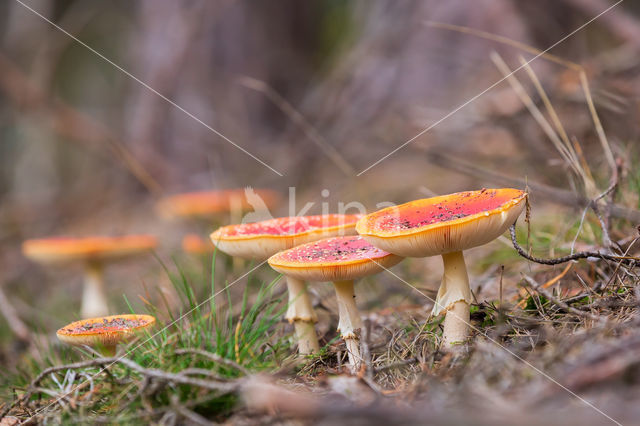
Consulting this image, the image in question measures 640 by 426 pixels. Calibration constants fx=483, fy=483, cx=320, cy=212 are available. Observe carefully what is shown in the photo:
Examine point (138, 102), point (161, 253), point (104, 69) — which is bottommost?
point (161, 253)

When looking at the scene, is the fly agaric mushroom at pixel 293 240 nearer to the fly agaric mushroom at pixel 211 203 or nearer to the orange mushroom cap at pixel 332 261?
the orange mushroom cap at pixel 332 261

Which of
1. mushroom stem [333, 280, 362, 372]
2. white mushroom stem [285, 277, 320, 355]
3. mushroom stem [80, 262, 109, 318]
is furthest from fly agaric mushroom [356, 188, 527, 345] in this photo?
mushroom stem [80, 262, 109, 318]

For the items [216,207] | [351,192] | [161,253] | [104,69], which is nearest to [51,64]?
[161,253]

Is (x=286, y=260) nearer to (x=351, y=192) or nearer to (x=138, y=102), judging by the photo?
(x=351, y=192)

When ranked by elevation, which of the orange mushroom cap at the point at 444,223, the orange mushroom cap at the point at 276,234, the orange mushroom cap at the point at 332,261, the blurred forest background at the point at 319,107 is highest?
the blurred forest background at the point at 319,107

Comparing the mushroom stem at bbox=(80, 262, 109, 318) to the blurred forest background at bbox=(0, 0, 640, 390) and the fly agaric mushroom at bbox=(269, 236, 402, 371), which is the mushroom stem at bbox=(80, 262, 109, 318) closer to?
the blurred forest background at bbox=(0, 0, 640, 390)

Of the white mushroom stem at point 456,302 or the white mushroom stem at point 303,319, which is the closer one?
the white mushroom stem at point 456,302

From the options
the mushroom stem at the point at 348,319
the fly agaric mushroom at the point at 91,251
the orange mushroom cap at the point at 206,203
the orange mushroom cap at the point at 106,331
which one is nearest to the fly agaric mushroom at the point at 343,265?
the mushroom stem at the point at 348,319
